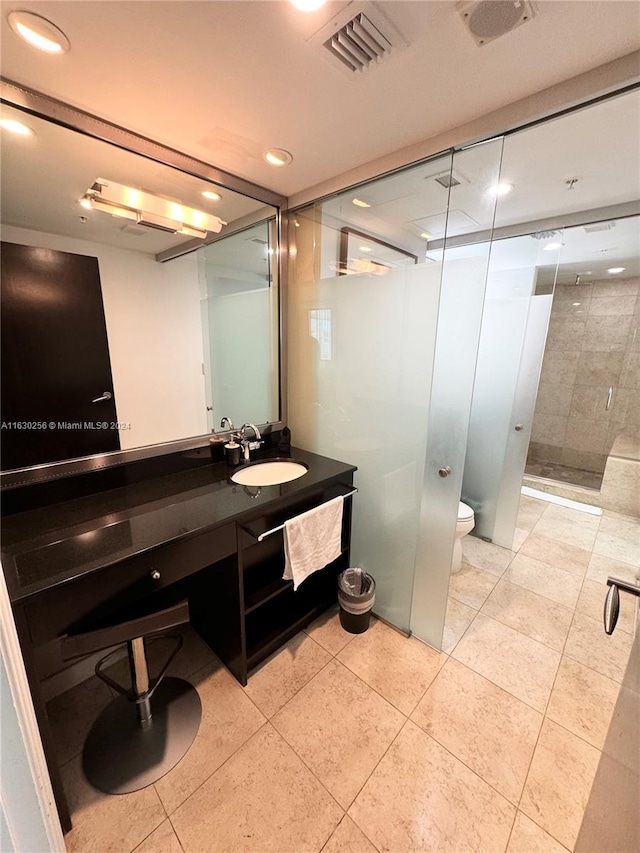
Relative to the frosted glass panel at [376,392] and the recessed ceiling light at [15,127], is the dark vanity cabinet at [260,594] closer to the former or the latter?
the frosted glass panel at [376,392]

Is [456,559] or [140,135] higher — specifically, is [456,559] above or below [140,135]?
below

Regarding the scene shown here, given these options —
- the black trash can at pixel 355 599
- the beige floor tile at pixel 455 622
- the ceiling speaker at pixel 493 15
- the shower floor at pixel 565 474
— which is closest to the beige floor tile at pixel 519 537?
the beige floor tile at pixel 455 622

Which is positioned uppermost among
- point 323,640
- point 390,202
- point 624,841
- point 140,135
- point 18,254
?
point 140,135

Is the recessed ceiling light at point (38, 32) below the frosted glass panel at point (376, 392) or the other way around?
the other way around

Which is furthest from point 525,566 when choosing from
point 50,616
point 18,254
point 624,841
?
point 18,254

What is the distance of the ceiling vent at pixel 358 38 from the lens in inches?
32.7

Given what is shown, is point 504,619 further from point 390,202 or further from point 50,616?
point 390,202

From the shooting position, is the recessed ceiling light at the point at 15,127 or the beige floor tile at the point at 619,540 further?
the beige floor tile at the point at 619,540

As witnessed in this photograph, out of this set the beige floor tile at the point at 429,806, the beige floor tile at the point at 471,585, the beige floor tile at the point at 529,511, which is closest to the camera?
the beige floor tile at the point at 429,806

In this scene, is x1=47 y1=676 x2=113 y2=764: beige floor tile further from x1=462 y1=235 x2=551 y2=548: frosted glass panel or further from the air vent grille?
x1=462 y1=235 x2=551 y2=548: frosted glass panel

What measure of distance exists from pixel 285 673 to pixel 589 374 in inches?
165

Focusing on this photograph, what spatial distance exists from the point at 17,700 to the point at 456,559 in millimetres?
2287

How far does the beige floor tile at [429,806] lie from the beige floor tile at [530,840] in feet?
0.07

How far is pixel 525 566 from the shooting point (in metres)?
2.39
